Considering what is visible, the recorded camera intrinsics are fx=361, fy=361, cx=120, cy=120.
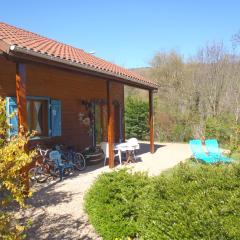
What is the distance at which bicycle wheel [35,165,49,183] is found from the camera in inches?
362

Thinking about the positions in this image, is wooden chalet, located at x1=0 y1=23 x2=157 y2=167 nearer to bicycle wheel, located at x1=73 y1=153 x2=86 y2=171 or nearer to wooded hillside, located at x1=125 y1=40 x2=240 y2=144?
bicycle wheel, located at x1=73 y1=153 x2=86 y2=171

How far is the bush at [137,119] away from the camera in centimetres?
2269

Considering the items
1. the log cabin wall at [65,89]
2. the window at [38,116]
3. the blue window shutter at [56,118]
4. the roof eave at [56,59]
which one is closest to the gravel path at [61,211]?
the blue window shutter at [56,118]

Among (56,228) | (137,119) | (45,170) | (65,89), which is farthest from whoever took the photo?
(137,119)

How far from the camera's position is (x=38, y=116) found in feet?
36.5

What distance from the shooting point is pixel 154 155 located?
48.6 feet

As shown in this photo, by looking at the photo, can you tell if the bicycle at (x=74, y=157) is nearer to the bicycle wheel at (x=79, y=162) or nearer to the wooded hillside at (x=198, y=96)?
the bicycle wheel at (x=79, y=162)

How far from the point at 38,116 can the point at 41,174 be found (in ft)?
7.90

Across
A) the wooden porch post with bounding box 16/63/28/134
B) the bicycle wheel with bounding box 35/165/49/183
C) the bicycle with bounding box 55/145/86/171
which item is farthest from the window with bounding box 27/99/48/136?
the wooden porch post with bounding box 16/63/28/134

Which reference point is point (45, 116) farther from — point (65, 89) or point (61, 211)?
point (61, 211)

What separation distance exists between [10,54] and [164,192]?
4.10 m

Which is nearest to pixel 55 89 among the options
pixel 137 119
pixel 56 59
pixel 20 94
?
pixel 56 59

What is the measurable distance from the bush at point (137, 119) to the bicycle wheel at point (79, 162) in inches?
462

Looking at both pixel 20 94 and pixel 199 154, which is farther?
pixel 199 154
